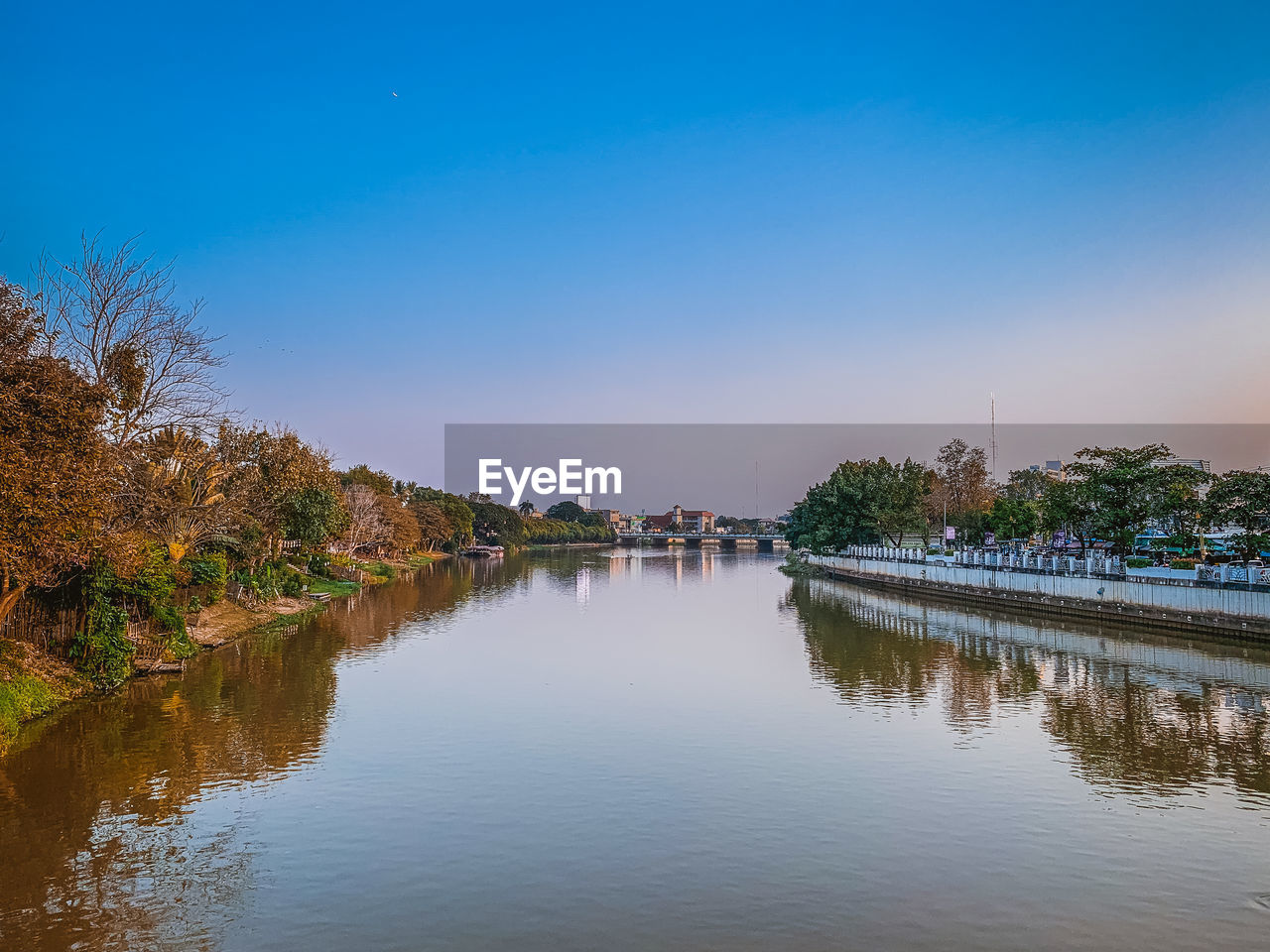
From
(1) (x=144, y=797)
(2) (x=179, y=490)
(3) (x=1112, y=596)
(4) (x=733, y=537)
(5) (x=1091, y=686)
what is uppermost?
(2) (x=179, y=490)

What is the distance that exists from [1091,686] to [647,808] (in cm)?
1422

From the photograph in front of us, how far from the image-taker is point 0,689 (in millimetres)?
15812

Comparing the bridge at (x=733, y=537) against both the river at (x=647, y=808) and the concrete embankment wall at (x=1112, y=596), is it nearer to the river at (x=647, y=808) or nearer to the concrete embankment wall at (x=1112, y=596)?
the concrete embankment wall at (x=1112, y=596)

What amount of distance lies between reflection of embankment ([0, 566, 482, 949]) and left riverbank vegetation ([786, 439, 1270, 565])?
30.3m

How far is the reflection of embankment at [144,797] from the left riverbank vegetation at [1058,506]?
30262mm

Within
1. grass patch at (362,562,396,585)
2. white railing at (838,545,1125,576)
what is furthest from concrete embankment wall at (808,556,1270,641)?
grass patch at (362,562,396,585)

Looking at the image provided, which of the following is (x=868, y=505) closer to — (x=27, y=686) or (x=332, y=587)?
(x=332, y=587)

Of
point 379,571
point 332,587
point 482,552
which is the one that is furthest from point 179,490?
point 482,552

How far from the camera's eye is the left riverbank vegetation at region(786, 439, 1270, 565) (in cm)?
3161

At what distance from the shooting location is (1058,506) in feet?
134

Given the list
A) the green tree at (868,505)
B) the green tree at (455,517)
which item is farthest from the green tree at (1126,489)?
the green tree at (455,517)

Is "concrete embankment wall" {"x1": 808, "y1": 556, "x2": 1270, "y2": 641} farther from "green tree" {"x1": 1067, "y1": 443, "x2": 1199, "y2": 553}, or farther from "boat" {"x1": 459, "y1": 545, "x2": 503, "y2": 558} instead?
"boat" {"x1": 459, "y1": 545, "x2": 503, "y2": 558}

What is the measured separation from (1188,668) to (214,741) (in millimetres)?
23053

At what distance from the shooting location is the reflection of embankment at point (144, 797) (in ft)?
28.3
